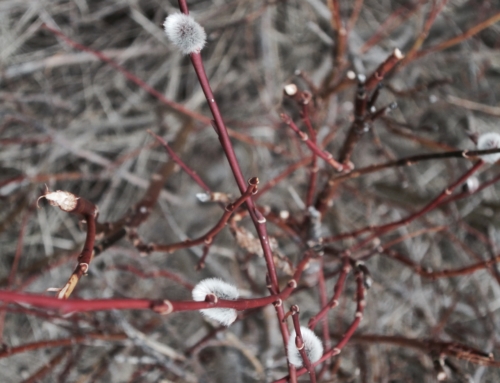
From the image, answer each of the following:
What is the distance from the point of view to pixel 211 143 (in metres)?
2.02

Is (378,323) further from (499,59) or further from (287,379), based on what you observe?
(499,59)

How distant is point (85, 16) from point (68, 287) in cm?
175

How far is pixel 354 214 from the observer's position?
1.97 metres

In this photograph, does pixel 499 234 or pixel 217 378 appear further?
pixel 499 234

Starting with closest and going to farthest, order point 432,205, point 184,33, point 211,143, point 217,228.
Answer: point 184,33 < point 217,228 < point 432,205 < point 211,143

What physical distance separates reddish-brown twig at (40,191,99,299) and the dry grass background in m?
0.93

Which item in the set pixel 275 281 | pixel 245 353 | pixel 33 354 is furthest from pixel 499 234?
pixel 33 354

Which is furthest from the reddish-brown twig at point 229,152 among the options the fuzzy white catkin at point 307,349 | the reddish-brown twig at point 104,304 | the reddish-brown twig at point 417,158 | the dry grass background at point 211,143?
the dry grass background at point 211,143

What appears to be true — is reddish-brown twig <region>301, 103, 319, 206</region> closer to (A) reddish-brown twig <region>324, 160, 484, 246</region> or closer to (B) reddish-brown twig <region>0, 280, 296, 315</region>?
(A) reddish-brown twig <region>324, 160, 484, 246</region>

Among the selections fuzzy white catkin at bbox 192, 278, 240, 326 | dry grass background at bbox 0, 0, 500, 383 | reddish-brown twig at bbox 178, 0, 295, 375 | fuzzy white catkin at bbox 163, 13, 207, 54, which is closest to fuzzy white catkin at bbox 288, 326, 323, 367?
reddish-brown twig at bbox 178, 0, 295, 375

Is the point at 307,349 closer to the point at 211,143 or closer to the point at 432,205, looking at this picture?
the point at 432,205

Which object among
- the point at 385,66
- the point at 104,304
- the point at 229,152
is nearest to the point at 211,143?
the point at 385,66

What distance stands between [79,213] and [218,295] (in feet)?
0.81

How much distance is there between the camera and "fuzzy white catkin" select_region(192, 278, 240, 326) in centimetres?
56
